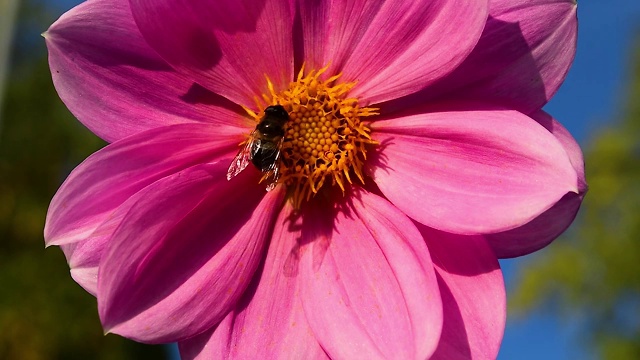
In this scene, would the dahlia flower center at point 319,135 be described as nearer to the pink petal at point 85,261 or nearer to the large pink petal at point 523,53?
the large pink petal at point 523,53

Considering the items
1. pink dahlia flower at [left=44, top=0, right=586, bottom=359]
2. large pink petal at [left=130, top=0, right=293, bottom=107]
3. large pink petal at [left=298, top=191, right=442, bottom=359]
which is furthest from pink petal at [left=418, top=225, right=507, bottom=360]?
large pink petal at [left=130, top=0, right=293, bottom=107]

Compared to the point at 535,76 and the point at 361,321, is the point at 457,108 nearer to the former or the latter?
the point at 535,76

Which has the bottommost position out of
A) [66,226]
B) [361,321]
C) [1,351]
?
[1,351]

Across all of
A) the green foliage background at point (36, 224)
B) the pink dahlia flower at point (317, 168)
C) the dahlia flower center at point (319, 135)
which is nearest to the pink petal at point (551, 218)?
the pink dahlia flower at point (317, 168)

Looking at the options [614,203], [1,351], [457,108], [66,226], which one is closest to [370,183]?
[457,108]

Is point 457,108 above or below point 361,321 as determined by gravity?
above


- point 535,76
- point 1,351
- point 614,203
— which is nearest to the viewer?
point 535,76

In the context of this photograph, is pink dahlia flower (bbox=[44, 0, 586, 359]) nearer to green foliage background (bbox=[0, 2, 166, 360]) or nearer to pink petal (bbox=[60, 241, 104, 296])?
pink petal (bbox=[60, 241, 104, 296])

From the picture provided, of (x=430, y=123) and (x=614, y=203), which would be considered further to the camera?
(x=614, y=203)
